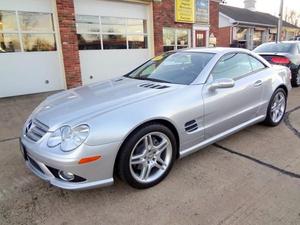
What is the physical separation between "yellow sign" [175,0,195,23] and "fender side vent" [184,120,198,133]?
866cm

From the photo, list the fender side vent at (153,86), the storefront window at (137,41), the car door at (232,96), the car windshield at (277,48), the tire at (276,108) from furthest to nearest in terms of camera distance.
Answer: the storefront window at (137,41), the car windshield at (277,48), the tire at (276,108), the car door at (232,96), the fender side vent at (153,86)

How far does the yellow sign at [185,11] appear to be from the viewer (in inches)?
420

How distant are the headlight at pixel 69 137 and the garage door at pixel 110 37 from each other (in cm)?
638

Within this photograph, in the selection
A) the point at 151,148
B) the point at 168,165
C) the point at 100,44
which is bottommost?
the point at 168,165

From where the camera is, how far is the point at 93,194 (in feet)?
8.76

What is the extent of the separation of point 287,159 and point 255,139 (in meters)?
0.71

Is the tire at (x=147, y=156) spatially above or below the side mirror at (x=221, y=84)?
below

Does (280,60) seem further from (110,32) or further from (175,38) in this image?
(110,32)

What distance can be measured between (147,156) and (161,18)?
8.43 metres

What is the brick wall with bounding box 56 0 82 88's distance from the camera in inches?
298

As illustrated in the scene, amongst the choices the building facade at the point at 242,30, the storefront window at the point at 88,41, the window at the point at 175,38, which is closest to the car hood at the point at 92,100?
the storefront window at the point at 88,41

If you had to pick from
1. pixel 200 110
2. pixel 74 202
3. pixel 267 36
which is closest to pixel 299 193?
pixel 200 110

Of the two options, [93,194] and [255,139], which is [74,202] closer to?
[93,194]

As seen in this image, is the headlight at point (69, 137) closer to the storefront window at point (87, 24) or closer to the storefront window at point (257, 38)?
the storefront window at point (87, 24)
